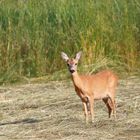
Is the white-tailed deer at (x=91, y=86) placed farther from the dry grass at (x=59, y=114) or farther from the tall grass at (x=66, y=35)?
the tall grass at (x=66, y=35)

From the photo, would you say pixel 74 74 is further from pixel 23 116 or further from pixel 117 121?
pixel 23 116

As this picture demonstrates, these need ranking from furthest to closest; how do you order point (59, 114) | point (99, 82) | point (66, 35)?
point (66, 35) < point (59, 114) < point (99, 82)

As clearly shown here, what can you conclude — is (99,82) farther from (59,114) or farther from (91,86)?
(59,114)

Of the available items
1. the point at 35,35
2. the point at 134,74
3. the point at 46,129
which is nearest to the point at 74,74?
the point at 46,129

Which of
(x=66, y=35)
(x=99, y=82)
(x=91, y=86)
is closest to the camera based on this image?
(x=91, y=86)

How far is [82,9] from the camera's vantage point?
13.0m

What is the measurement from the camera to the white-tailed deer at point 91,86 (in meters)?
7.98

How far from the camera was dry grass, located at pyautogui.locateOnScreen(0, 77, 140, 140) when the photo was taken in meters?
7.61

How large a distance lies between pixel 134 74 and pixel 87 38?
4.44ft

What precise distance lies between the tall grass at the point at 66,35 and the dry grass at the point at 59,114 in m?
1.08

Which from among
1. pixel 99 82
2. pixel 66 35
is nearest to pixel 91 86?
pixel 99 82

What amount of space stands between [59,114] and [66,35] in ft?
13.6

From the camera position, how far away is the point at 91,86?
8164mm

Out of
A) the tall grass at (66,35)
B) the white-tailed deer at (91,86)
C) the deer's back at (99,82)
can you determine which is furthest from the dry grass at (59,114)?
the tall grass at (66,35)
